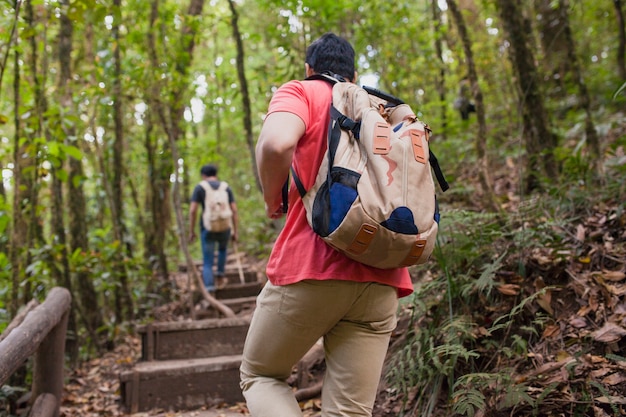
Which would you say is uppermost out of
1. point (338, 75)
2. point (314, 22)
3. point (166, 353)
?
point (314, 22)

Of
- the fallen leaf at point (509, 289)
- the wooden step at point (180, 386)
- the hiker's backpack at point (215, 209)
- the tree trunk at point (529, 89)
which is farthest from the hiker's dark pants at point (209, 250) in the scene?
the fallen leaf at point (509, 289)

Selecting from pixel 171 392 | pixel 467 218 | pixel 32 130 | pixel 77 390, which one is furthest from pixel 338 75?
pixel 77 390

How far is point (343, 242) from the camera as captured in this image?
75.2 inches

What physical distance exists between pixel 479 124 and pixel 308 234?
3498 mm

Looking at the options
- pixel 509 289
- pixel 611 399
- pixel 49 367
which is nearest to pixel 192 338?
pixel 49 367

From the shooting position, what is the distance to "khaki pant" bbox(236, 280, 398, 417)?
2.07 m

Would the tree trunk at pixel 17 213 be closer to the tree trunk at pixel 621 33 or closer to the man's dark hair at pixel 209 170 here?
the man's dark hair at pixel 209 170

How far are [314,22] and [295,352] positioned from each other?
6.12m

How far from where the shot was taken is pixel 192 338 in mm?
5250

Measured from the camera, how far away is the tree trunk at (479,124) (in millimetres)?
4742

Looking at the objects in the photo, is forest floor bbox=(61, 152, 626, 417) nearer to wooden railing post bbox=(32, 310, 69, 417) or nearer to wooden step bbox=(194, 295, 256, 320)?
wooden railing post bbox=(32, 310, 69, 417)

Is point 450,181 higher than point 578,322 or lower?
higher

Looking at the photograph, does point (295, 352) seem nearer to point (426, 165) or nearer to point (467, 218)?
point (426, 165)

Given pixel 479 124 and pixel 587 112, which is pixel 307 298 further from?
pixel 587 112
